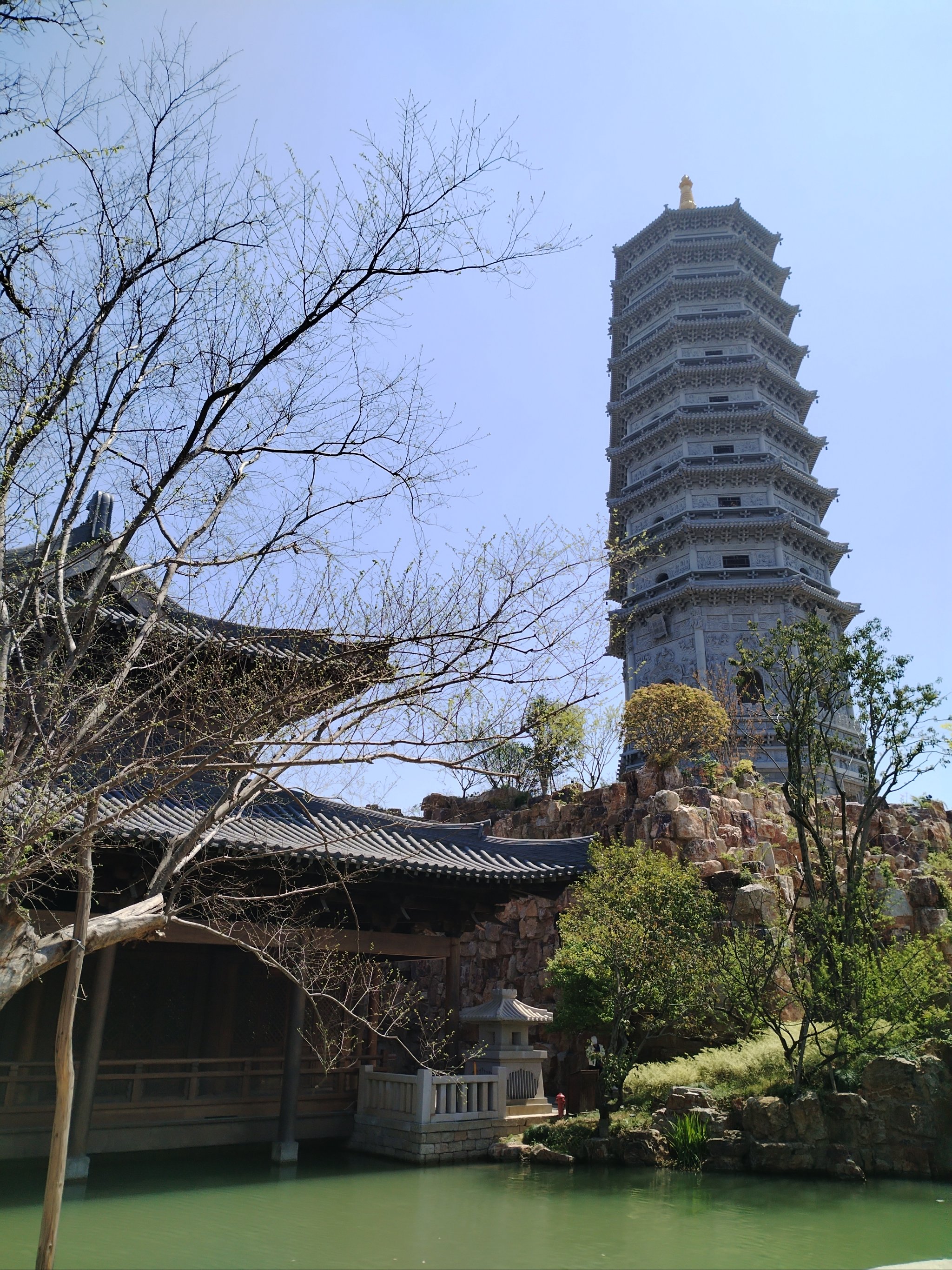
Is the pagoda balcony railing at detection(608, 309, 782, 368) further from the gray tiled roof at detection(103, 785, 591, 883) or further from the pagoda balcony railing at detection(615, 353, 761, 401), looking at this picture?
the gray tiled roof at detection(103, 785, 591, 883)

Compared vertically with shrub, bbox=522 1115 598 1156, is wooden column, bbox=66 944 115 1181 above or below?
above

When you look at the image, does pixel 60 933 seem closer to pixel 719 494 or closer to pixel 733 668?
pixel 733 668

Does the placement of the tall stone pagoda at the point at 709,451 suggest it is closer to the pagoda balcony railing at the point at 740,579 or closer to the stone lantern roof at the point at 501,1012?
the pagoda balcony railing at the point at 740,579

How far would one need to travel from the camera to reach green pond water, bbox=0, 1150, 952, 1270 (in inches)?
241

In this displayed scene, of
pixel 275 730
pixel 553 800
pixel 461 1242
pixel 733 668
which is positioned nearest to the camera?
pixel 275 730

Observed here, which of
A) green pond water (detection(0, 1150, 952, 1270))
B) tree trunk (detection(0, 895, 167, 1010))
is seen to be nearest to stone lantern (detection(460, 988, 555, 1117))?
green pond water (detection(0, 1150, 952, 1270))

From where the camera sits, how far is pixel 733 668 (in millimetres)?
27922

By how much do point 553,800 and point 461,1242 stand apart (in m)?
13.8

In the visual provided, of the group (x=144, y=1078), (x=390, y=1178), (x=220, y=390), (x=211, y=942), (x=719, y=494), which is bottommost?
(x=390, y=1178)

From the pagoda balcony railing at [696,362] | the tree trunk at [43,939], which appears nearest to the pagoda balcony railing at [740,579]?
the pagoda balcony railing at [696,362]

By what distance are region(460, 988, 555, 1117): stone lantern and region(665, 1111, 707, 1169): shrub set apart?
2332 millimetres

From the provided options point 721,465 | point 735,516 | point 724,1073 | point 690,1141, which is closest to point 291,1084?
point 690,1141

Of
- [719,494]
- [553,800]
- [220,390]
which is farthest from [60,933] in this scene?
[719,494]

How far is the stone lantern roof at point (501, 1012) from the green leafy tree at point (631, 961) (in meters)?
0.47
